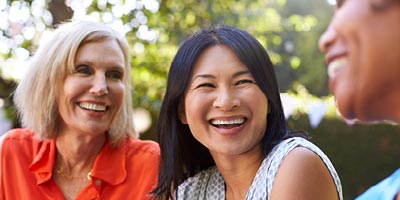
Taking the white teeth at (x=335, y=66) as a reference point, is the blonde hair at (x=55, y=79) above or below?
below

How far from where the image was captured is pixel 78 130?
2.67 m

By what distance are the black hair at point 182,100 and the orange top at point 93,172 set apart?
28 centimetres

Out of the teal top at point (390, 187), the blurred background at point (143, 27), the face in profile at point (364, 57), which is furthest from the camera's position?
the blurred background at point (143, 27)

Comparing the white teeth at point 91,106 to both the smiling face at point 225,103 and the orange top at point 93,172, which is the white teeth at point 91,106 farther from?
the smiling face at point 225,103

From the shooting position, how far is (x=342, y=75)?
0.71 metres

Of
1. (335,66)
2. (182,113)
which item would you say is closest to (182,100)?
(182,113)

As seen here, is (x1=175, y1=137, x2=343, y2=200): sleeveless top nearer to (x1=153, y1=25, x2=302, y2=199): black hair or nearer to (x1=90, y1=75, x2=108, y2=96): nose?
(x1=153, y1=25, x2=302, y2=199): black hair

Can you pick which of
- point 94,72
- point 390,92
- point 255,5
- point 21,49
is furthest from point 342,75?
point 255,5

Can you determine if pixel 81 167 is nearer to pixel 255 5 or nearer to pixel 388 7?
pixel 388 7

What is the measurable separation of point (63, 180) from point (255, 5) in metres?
3.55

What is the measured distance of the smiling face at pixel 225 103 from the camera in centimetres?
199

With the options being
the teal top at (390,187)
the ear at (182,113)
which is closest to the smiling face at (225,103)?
the ear at (182,113)

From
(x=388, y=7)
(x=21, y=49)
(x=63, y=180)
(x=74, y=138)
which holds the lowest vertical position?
(x=63, y=180)

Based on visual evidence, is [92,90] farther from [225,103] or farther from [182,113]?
[225,103]
